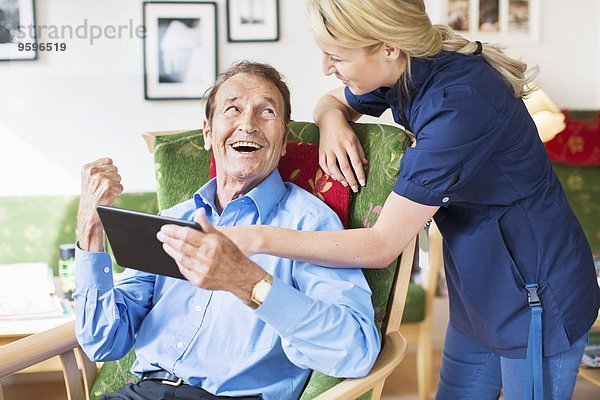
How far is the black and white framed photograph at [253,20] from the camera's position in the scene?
12.4 feet

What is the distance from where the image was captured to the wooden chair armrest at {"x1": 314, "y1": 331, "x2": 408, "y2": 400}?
59.1 inches

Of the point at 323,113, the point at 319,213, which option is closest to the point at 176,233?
the point at 319,213

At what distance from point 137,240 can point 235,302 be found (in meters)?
0.35

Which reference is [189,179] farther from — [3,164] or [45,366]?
[3,164]

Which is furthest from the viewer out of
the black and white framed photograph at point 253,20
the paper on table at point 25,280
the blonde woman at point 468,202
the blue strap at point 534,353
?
the black and white framed photograph at point 253,20

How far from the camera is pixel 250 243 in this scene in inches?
57.6

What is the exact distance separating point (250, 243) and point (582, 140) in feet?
9.21

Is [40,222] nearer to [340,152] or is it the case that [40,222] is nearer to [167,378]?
[167,378]

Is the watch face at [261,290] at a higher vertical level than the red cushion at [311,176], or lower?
lower

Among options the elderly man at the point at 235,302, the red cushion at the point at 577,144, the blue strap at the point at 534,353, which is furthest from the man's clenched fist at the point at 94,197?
the red cushion at the point at 577,144

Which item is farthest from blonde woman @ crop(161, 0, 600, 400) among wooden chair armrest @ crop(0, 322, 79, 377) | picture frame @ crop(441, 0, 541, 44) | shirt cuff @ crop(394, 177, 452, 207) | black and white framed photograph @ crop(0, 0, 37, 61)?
picture frame @ crop(441, 0, 541, 44)

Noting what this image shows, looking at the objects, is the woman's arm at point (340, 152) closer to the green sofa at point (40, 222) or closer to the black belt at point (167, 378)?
the black belt at point (167, 378)

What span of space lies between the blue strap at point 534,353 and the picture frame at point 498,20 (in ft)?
8.47

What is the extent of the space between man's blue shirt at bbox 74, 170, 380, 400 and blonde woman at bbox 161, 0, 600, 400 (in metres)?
0.10
